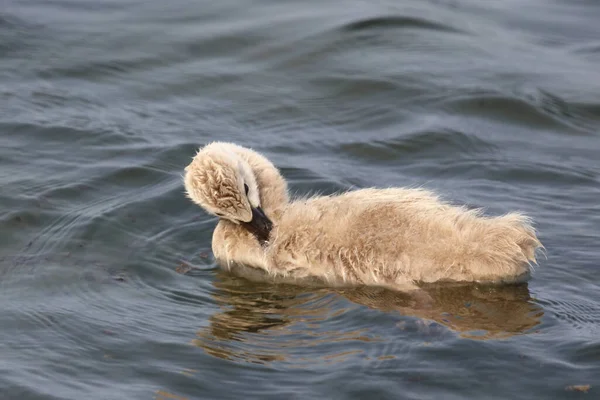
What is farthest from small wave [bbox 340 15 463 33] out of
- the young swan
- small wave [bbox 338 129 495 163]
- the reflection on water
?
the reflection on water

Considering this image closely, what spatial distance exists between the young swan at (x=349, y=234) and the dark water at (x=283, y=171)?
0.17 m

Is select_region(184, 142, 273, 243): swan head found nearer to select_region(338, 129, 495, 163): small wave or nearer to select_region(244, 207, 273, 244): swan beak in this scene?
select_region(244, 207, 273, 244): swan beak

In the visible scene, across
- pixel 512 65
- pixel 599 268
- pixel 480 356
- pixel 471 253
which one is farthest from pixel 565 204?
pixel 512 65

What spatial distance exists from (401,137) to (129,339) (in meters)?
4.16

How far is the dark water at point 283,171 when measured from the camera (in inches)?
241

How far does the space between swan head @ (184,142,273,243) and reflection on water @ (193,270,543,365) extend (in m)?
0.46

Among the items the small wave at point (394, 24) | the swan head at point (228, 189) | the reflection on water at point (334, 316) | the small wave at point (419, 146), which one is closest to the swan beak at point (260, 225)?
the swan head at point (228, 189)

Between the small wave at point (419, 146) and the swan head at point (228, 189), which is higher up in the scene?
the swan head at point (228, 189)

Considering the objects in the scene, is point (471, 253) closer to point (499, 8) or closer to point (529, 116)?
point (529, 116)

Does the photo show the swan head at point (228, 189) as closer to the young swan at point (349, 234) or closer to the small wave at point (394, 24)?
the young swan at point (349, 234)

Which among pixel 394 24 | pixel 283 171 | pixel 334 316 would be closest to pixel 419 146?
pixel 283 171

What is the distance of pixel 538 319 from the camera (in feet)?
21.6

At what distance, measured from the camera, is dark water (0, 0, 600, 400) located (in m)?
6.12

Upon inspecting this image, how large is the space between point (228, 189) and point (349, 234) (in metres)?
0.87
